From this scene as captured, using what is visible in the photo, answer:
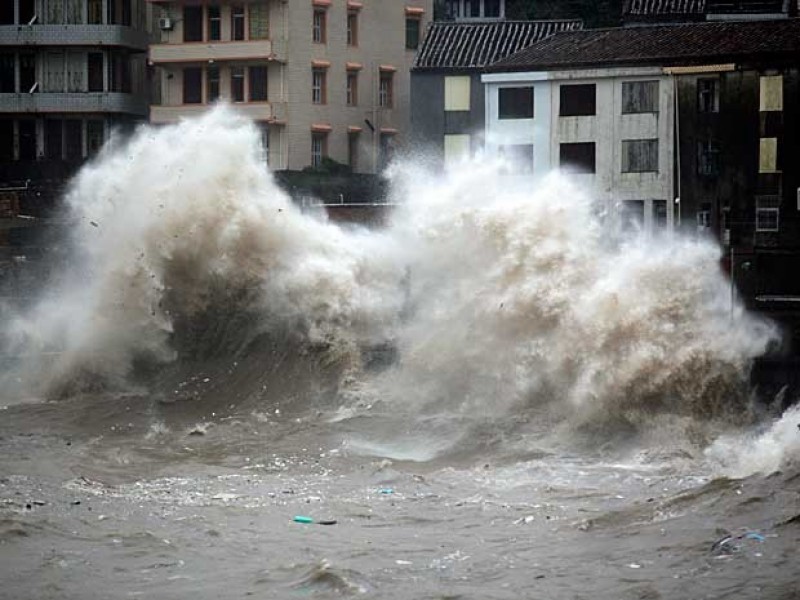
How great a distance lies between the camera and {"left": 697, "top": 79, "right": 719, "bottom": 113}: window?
4284cm

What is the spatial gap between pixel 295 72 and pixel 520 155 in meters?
7.09

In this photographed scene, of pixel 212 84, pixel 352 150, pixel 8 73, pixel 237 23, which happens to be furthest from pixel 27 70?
pixel 352 150

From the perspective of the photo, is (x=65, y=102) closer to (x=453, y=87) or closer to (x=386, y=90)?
(x=386, y=90)

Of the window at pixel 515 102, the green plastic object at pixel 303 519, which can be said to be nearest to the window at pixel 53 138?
the window at pixel 515 102

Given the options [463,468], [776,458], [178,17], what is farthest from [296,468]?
[178,17]

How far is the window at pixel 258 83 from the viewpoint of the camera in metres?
47.6

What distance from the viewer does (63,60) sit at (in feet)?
167

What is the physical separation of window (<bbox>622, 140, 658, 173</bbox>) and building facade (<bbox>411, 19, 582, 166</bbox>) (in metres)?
4.64

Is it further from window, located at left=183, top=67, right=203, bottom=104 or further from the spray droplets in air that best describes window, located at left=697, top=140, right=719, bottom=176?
the spray droplets in air

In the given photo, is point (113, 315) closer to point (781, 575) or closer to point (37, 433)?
point (37, 433)

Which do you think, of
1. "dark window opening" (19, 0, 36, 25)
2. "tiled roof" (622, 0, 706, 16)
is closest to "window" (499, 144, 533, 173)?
"tiled roof" (622, 0, 706, 16)

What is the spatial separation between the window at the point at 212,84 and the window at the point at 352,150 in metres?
4.03

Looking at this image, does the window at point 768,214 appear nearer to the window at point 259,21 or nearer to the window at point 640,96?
the window at point 640,96

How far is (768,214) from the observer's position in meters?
42.3
